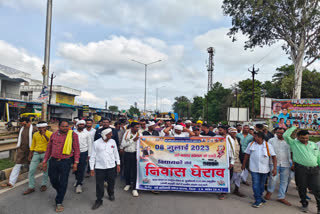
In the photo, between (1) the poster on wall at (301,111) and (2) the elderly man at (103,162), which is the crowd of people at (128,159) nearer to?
(2) the elderly man at (103,162)

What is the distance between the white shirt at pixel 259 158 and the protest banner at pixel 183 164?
63 cm

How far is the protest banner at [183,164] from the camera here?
16.8 ft

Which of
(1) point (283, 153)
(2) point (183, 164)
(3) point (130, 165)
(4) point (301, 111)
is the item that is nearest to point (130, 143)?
(3) point (130, 165)

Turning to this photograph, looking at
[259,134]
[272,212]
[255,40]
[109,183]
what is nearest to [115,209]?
[109,183]

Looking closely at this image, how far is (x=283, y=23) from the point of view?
2078 cm

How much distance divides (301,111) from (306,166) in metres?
18.2

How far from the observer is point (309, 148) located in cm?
455

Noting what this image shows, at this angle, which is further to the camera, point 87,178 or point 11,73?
point 11,73

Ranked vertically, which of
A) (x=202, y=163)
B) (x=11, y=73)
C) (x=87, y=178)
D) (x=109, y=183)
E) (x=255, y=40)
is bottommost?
(x=87, y=178)

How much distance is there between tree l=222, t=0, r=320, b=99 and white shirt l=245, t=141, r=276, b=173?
61.9 feet

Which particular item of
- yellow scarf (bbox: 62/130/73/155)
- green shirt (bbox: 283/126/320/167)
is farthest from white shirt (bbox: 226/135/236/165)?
yellow scarf (bbox: 62/130/73/155)

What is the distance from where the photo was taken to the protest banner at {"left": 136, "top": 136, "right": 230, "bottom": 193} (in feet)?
16.8

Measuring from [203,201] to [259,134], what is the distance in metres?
1.93

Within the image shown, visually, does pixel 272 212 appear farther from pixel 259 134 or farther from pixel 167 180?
pixel 167 180
